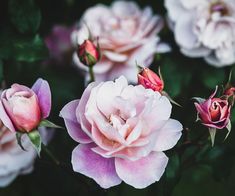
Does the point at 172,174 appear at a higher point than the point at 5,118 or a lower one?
lower

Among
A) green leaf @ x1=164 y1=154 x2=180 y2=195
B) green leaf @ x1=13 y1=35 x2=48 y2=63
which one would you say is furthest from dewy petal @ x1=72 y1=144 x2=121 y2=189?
green leaf @ x1=13 y1=35 x2=48 y2=63

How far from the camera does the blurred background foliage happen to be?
833 mm

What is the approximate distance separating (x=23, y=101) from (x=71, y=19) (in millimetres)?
542

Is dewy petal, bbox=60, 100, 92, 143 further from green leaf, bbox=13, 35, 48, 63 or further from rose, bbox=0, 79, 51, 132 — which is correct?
green leaf, bbox=13, 35, 48, 63

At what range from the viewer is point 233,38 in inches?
35.2

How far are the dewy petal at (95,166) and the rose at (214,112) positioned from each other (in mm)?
105

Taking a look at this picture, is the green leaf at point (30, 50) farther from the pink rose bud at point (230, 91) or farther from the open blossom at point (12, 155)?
the pink rose bud at point (230, 91)

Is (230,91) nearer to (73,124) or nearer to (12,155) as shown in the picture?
(73,124)

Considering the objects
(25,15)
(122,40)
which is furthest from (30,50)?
(122,40)

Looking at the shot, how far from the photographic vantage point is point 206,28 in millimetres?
888

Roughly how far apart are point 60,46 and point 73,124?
0.41m

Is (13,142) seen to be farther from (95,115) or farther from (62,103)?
(95,115)

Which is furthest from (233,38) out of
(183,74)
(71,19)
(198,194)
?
(71,19)

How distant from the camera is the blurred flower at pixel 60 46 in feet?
3.34
